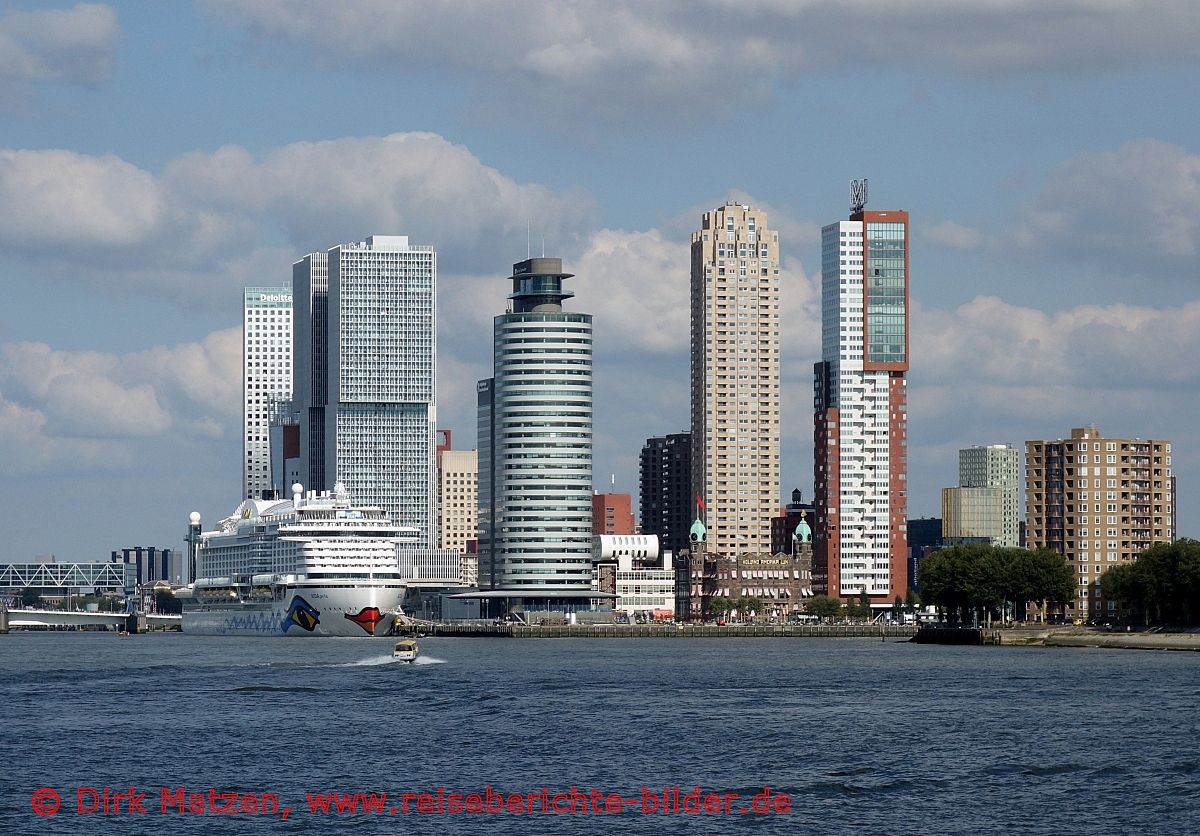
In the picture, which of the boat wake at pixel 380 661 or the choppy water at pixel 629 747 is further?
the boat wake at pixel 380 661

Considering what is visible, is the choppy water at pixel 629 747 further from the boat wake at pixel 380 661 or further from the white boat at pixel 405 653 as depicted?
the white boat at pixel 405 653

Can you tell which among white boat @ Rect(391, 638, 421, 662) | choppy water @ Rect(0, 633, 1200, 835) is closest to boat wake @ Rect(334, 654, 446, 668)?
white boat @ Rect(391, 638, 421, 662)

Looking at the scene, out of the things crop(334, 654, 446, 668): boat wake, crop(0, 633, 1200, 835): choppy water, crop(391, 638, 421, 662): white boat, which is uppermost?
crop(0, 633, 1200, 835): choppy water

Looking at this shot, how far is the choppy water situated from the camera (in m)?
75.8

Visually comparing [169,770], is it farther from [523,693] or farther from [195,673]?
[195,673]

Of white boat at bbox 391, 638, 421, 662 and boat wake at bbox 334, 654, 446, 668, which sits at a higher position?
white boat at bbox 391, 638, 421, 662

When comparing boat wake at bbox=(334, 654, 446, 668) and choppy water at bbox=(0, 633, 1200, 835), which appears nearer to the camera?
choppy water at bbox=(0, 633, 1200, 835)

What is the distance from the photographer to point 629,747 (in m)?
98.9

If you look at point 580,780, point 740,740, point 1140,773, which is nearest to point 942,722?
point 740,740

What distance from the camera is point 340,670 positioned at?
16750cm

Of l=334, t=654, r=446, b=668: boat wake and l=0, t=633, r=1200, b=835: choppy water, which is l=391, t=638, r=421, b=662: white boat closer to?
l=334, t=654, r=446, b=668: boat wake

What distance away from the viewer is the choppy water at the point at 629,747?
7581 centimetres

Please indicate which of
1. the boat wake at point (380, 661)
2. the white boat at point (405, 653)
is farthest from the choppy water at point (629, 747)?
the white boat at point (405, 653)

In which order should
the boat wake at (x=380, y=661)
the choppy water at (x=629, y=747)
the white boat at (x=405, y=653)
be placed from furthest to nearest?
1. the white boat at (x=405, y=653)
2. the boat wake at (x=380, y=661)
3. the choppy water at (x=629, y=747)
